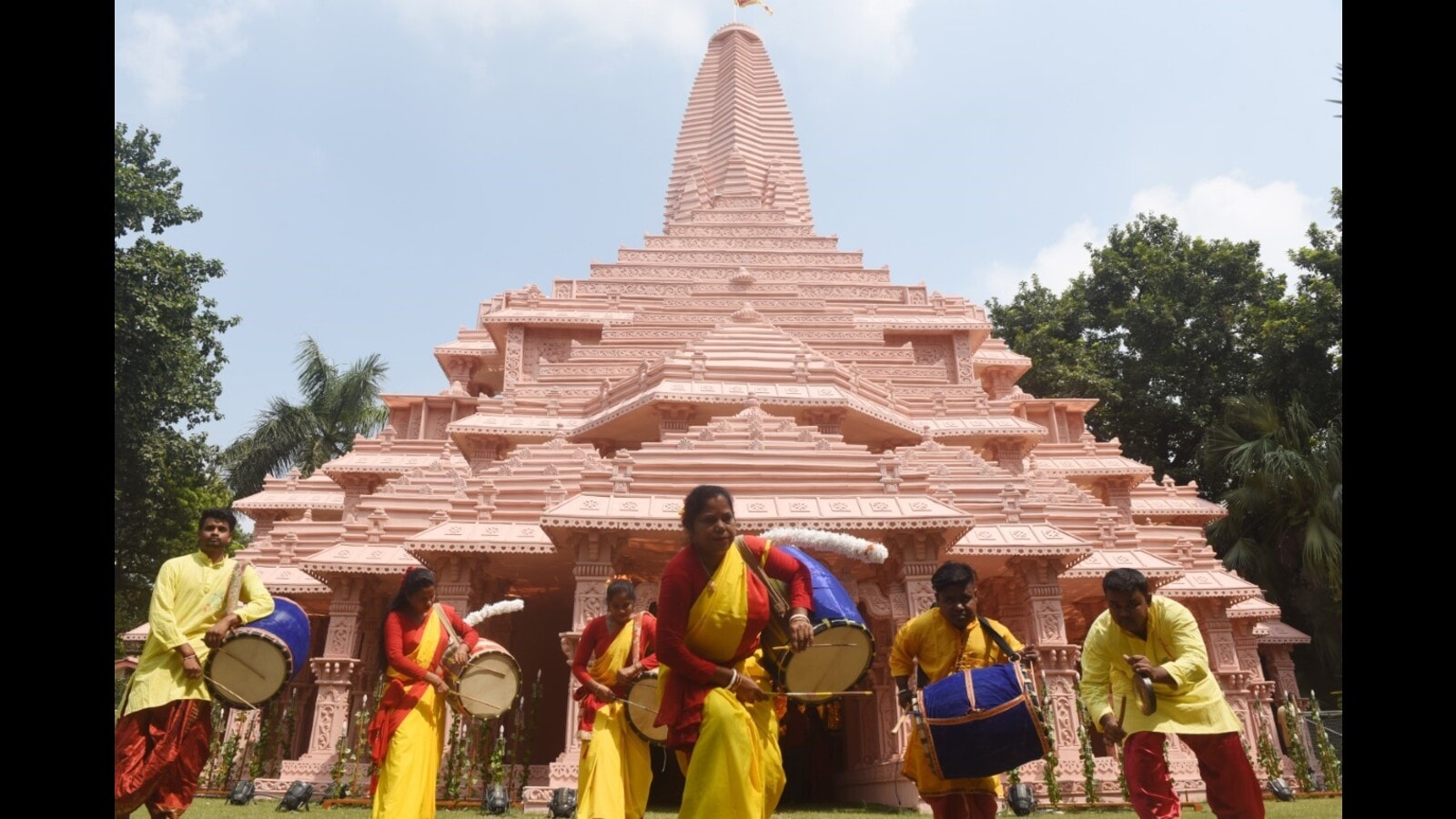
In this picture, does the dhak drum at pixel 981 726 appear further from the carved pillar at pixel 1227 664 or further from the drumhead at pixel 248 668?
the carved pillar at pixel 1227 664

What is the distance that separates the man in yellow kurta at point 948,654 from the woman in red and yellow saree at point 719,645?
126 centimetres

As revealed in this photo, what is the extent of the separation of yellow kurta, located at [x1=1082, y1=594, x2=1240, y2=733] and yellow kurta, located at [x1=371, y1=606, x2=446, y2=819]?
4056 mm

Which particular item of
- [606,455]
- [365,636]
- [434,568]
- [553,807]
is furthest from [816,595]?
[606,455]

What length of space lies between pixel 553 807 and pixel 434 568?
12.9 feet

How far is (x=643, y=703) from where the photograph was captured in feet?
20.5

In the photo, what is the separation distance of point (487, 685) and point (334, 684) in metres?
7.00

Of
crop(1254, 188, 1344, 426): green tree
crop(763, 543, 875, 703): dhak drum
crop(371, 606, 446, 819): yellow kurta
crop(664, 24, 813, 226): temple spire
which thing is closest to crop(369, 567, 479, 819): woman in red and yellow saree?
crop(371, 606, 446, 819): yellow kurta

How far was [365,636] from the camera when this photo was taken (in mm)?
13703

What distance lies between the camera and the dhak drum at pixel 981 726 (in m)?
4.90

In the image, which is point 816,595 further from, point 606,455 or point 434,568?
point 606,455

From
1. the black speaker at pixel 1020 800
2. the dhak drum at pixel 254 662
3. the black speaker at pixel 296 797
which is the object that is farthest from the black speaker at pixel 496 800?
the black speaker at pixel 1020 800

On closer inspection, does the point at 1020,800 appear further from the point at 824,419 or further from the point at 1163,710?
the point at 824,419

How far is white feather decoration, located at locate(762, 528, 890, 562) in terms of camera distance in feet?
14.8

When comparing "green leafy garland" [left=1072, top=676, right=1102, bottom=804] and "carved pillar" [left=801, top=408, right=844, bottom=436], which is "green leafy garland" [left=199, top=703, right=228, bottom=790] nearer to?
"carved pillar" [left=801, top=408, right=844, bottom=436]
